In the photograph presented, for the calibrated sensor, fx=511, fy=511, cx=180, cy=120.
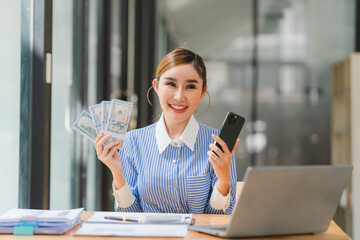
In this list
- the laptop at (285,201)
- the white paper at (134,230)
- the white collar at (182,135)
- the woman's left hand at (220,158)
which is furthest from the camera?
the white collar at (182,135)

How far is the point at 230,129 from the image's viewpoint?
5.53 feet

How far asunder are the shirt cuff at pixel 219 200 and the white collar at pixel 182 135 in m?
0.20

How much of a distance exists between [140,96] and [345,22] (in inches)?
106

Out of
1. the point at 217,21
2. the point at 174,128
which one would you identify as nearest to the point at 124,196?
the point at 174,128

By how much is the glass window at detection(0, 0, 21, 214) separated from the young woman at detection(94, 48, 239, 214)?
0.47 m

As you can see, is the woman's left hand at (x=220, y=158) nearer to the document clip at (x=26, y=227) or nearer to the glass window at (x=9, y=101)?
the document clip at (x=26, y=227)

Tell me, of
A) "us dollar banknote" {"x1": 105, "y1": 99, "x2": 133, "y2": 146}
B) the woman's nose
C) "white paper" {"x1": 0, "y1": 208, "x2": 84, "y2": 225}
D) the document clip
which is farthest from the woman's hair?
the document clip

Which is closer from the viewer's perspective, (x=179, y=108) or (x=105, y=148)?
(x=105, y=148)

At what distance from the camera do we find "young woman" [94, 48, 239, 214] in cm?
189

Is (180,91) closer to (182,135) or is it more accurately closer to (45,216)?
(182,135)

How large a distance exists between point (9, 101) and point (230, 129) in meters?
0.93

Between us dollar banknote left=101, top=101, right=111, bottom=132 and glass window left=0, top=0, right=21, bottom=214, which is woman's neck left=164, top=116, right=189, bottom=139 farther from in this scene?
glass window left=0, top=0, right=21, bottom=214

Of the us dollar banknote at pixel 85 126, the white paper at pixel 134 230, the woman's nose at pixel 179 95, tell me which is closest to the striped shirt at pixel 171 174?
the woman's nose at pixel 179 95

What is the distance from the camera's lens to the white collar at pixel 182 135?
1946mm
